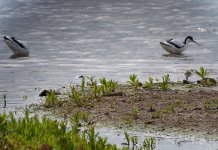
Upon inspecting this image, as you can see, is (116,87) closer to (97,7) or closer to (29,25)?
(29,25)

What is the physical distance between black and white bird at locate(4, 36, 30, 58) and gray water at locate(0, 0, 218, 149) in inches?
16.4

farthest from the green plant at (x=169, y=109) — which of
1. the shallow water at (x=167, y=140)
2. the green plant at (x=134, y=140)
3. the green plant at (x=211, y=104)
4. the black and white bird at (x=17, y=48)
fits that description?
the black and white bird at (x=17, y=48)

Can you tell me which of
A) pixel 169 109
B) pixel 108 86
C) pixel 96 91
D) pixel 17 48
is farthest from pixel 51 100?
pixel 17 48

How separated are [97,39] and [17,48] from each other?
4203 millimetres

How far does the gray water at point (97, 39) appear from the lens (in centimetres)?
2000

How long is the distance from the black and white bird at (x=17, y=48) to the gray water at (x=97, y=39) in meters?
0.42

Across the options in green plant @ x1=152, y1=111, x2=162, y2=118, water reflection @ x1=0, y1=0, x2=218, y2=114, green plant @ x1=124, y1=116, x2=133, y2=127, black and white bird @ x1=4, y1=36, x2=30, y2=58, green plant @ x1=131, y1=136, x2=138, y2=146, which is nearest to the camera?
green plant @ x1=131, y1=136, x2=138, y2=146

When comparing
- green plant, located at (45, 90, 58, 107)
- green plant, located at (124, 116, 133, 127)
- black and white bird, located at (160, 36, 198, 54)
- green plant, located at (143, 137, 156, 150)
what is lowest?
green plant, located at (143, 137, 156, 150)

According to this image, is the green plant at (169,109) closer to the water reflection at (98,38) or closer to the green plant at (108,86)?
the green plant at (108,86)

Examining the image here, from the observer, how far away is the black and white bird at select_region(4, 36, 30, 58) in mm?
24984

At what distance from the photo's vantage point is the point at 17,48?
25312mm

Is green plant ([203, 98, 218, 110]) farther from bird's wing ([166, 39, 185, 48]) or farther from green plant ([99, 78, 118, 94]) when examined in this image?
bird's wing ([166, 39, 185, 48])

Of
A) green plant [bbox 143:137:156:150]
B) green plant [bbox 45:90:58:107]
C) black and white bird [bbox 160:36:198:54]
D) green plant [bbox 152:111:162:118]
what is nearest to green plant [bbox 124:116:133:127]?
green plant [bbox 152:111:162:118]

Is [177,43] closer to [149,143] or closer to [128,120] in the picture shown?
[128,120]
